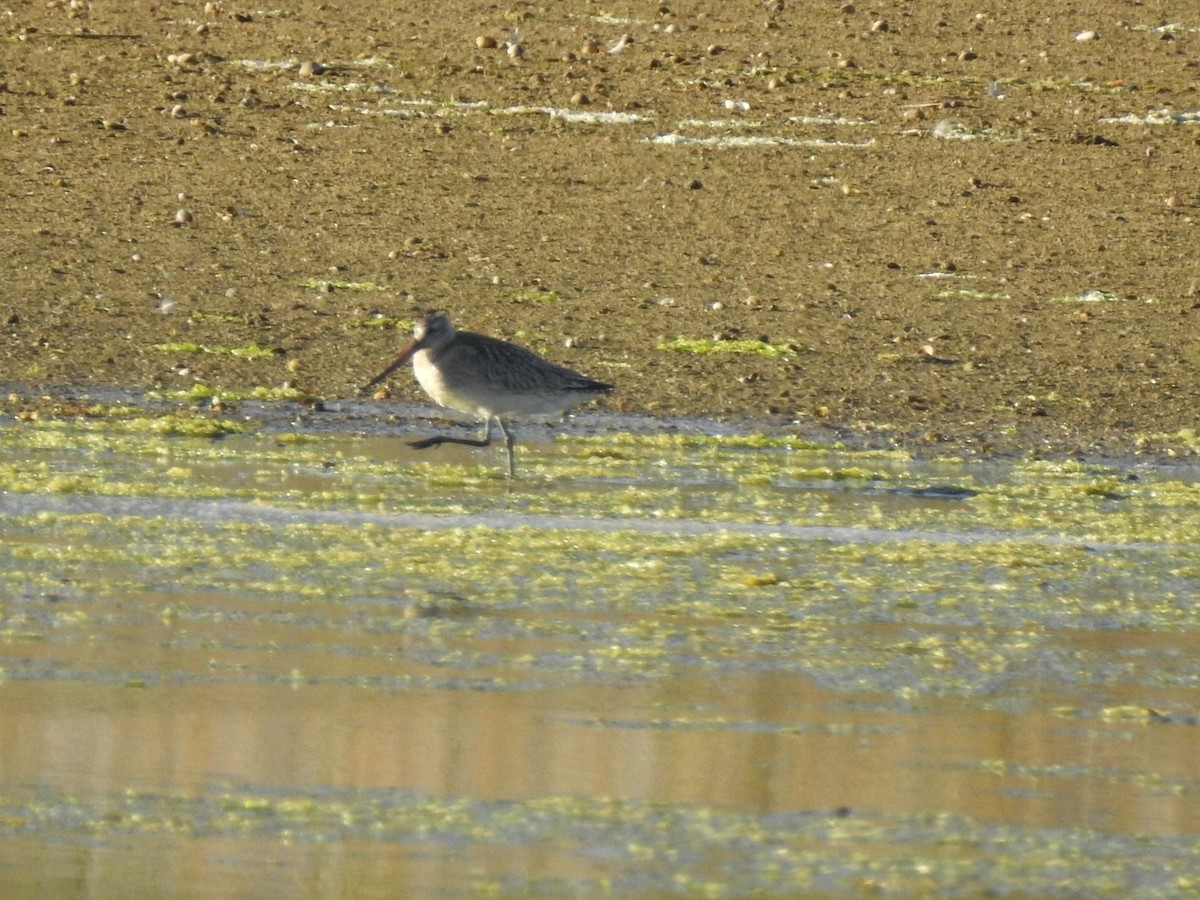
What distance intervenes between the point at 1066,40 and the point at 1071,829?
511 inches

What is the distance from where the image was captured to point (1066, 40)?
17.4m

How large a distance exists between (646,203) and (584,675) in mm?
8205

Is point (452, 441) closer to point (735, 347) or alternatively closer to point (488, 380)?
point (488, 380)

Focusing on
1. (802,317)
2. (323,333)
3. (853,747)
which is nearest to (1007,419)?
(802,317)

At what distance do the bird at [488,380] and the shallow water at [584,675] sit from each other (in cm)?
44

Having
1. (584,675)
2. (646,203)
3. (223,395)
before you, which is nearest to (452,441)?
(223,395)

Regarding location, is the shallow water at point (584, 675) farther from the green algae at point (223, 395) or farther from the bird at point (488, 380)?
the green algae at point (223, 395)

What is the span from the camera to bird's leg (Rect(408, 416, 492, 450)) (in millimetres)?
10023

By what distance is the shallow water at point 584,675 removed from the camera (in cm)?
489

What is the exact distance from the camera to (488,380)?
10258 millimetres

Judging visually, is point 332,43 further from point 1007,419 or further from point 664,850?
point 664,850

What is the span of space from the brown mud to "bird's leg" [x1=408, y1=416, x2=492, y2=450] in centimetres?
74

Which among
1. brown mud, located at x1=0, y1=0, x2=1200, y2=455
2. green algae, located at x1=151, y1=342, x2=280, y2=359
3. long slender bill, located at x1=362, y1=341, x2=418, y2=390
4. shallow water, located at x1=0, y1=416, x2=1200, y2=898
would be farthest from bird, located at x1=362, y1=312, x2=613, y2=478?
green algae, located at x1=151, y1=342, x2=280, y2=359

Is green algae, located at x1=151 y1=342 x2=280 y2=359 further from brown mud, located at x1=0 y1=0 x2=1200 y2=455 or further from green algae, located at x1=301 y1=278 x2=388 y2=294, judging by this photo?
green algae, located at x1=301 y1=278 x2=388 y2=294
